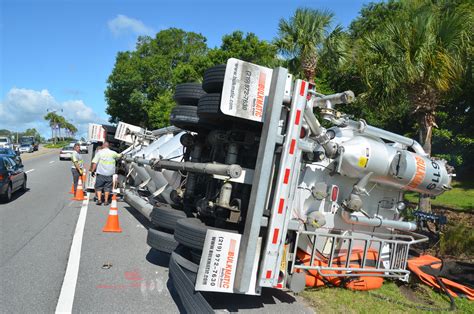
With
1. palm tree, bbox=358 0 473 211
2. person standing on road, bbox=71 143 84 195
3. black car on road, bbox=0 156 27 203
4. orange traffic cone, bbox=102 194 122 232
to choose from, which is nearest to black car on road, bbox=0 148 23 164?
black car on road, bbox=0 156 27 203

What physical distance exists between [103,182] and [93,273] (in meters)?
5.94

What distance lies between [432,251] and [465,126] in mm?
13626

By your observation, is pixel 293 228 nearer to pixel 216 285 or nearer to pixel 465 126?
pixel 216 285

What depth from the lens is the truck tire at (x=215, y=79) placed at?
4.64m

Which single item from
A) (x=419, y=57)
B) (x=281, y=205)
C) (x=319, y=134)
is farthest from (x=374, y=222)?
(x=419, y=57)

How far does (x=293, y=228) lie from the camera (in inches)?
171

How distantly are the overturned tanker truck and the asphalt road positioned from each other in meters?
0.46

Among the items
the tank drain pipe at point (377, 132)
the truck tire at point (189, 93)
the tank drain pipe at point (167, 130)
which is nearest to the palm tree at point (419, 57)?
the tank drain pipe at point (377, 132)

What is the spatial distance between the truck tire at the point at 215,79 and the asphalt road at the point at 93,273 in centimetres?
249

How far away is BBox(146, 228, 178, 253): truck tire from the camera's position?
5.21 metres

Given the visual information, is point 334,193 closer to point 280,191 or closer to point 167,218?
point 280,191

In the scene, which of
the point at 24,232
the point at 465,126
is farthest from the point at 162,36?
the point at 24,232

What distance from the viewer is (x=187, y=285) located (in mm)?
4035

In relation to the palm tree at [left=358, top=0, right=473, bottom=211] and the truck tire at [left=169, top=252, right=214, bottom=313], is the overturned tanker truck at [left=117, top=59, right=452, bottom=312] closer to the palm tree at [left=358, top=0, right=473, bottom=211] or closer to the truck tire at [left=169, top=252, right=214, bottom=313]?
the truck tire at [left=169, top=252, right=214, bottom=313]
